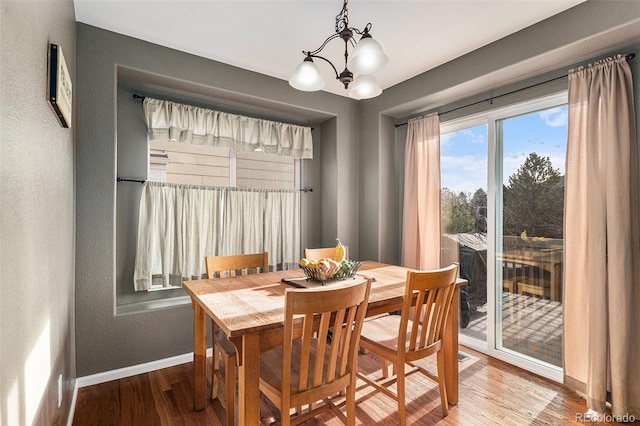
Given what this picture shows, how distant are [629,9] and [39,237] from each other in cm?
312

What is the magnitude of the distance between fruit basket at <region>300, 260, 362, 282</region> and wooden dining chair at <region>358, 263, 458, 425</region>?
396mm

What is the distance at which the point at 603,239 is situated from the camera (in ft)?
6.72

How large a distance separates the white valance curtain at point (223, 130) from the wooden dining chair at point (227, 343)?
1.21 meters

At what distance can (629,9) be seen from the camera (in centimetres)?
184

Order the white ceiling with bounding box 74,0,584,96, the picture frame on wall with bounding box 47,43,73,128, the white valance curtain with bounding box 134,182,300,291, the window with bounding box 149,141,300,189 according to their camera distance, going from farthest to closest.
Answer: the window with bounding box 149,141,300,189 → the white valance curtain with bounding box 134,182,300,291 → the white ceiling with bounding box 74,0,584,96 → the picture frame on wall with bounding box 47,43,73,128

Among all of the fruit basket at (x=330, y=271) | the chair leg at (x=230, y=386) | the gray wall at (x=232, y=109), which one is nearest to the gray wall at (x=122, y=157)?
the gray wall at (x=232, y=109)

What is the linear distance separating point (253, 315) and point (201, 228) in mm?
1699

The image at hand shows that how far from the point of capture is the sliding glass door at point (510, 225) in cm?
248

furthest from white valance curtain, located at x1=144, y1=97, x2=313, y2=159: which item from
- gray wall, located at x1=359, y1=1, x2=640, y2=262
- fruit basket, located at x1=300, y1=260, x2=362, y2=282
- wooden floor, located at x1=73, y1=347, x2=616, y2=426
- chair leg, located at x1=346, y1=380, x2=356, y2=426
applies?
chair leg, located at x1=346, y1=380, x2=356, y2=426

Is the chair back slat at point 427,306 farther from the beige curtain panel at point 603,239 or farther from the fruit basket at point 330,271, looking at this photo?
the beige curtain panel at point 603,239

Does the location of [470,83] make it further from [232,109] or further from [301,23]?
[232,109]

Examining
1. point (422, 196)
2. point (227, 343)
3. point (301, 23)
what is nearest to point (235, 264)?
point (227, 343)

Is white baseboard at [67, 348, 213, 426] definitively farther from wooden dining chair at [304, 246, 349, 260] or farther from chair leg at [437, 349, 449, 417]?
chair leg at [437, 349, 449, 417]

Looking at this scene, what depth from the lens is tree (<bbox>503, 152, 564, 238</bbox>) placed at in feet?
8.03
